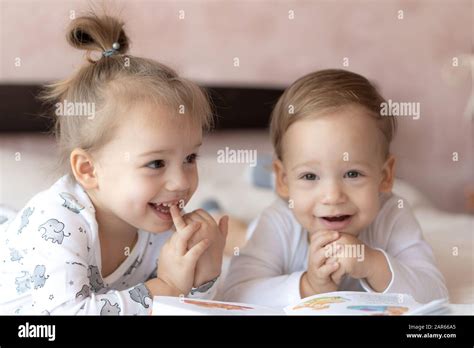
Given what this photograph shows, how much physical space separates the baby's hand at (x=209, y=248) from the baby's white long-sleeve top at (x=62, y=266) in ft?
0.08

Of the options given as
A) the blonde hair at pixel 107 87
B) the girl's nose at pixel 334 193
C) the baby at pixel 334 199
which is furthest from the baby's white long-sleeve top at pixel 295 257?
the blonde hair at pixel 107 87

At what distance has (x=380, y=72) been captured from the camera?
1795 mm

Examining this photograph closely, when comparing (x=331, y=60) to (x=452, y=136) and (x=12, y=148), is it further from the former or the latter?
(x=12, y=148)

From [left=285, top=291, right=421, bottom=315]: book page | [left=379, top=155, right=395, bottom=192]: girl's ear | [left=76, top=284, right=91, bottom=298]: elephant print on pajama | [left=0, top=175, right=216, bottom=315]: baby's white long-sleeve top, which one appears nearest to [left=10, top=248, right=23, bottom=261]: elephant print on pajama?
[left=0, top=175, right=216, bottom=315]: baby's white long-sleeve top

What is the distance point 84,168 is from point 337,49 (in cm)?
105

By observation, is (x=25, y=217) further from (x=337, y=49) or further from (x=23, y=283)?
(x=337, y=49)

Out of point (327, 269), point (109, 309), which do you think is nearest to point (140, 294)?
point (109, 309)

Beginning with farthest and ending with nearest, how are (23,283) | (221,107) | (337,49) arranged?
(337,49) → (221,107) → (23,283)

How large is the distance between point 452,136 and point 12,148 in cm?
125

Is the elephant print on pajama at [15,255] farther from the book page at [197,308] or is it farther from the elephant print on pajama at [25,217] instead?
the book page at [197,308]

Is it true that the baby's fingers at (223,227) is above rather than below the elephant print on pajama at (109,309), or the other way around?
above

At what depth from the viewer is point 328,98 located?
36.5 inches

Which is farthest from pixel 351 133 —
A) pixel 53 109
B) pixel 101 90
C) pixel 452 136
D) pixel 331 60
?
pixel 452 136

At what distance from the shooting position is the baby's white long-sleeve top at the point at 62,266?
2.58 feet
